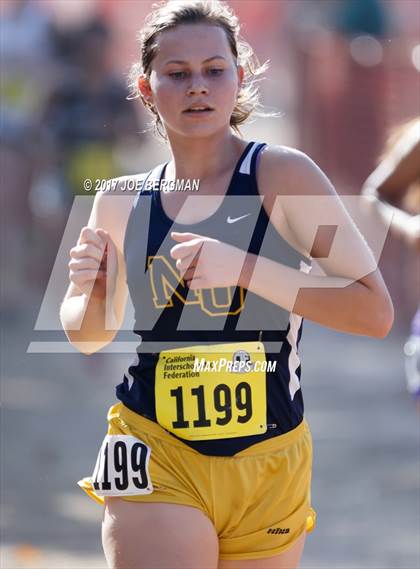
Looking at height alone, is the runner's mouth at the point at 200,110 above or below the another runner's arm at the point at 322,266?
above

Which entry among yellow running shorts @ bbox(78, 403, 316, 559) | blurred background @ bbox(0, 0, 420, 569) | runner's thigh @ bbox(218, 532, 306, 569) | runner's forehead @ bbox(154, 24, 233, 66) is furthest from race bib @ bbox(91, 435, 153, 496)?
blurred background @ bbox(0, 0, 420, 569)

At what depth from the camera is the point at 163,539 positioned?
2.96 metres

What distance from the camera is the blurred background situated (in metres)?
5.70

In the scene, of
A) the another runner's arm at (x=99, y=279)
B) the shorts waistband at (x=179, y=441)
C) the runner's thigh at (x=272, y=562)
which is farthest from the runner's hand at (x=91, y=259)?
the runner's thigh at (x=272, y=562)

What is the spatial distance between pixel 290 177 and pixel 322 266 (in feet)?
0.71

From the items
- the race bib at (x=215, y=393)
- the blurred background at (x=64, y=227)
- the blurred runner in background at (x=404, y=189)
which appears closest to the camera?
the race bib at (x=215, y=393)

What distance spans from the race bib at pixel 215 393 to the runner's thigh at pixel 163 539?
0.60 ft

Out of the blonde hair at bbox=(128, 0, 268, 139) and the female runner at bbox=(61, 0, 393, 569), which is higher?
the blonde hair at bbox=(128, 0, 268, 139)

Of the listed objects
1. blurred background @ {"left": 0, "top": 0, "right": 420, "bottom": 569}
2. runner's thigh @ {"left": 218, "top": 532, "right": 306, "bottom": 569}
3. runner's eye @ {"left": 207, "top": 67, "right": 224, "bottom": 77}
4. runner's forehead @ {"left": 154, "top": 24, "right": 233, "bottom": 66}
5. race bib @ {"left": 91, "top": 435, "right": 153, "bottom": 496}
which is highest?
runner's forehead @ {"left": 154, "top": 24, "right": 233, "bottom": 66}

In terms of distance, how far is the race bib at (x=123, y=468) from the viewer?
304cm

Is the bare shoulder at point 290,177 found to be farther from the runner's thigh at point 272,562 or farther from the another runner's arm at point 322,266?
the runner's thigh at point 272,562

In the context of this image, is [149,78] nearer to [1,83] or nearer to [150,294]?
[150,294]

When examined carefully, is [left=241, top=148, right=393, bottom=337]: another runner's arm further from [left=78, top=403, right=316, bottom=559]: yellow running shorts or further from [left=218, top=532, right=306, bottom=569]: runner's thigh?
[left=218, top=532, right=306, bottom=569]: runner's thigh

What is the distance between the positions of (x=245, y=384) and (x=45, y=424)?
4.52 metres
